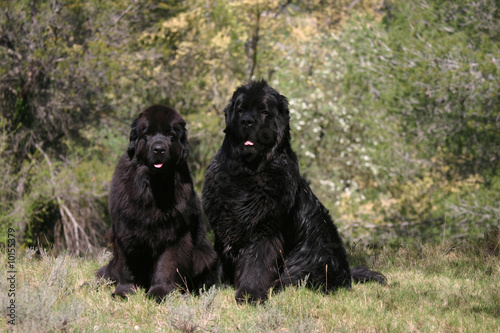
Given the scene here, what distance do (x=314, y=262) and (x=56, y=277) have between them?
2102 mm

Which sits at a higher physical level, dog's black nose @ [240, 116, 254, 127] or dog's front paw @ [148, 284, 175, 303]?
dog's black nose @ [240, 116, 254, 127]

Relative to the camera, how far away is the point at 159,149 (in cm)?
424

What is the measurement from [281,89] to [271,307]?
1499 cm

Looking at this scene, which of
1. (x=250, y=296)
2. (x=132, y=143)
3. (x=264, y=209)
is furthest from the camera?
(x=132, y=143)

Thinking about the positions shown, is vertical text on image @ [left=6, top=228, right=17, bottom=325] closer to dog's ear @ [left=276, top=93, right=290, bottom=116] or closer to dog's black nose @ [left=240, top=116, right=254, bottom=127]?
dog's black nose @ [left=240, top=116, right=254, bottom=127]

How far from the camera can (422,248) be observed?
6.07m

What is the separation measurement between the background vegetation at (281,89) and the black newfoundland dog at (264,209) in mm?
6431

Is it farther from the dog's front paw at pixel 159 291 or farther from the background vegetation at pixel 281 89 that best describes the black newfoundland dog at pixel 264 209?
the background vegetation at pixel 281 89

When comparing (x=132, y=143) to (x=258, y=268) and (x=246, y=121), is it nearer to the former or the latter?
(x=246, y=121)

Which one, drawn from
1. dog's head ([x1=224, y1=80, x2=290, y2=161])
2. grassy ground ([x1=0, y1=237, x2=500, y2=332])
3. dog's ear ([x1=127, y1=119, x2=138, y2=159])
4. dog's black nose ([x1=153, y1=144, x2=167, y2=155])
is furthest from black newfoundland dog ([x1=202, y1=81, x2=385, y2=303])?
dog's ear ([x1=127, y1=119, x2=138, y2=159])

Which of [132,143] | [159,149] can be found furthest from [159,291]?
[132,143]

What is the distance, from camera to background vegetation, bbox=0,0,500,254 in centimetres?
1272

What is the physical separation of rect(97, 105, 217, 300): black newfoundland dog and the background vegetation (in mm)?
7118

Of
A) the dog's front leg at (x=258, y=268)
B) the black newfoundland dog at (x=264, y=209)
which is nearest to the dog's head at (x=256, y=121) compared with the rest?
the black newfoundland dog at (x=264, y=209)
